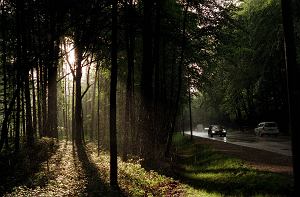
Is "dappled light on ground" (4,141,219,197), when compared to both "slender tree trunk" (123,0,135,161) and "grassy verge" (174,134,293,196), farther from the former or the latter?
"slender tree trunk" (123,0,135,161)

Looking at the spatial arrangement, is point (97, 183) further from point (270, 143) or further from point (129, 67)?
point (270, 143)

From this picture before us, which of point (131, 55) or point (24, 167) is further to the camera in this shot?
point (131, 55)

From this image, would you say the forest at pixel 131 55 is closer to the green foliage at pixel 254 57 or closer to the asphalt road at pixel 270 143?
the green foliage at pixel 254 57

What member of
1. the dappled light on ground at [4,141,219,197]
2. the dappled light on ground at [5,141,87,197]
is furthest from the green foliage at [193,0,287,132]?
the dappled light on ground at [5,141,87,197]

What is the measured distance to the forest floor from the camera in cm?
1395

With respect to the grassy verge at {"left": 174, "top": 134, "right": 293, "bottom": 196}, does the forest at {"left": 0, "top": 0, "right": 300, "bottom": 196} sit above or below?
above

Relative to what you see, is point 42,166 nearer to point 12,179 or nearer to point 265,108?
point 12,179

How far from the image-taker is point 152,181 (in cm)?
1708

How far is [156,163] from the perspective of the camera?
2011 centimetres

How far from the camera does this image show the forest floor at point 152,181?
45.8 feet

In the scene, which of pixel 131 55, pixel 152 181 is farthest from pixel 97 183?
pixel 131 55

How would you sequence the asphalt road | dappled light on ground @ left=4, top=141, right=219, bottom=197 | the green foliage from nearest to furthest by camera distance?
1. dappled light on ground @ left=4, top=141, right=219, bottom=197
2. the asphalt road
3. the green foliage

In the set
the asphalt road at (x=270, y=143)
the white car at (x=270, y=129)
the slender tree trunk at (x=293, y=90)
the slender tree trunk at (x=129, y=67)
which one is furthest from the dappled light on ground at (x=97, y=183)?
the white car at (x=270, y=129)

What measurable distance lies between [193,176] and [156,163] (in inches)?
71.0
